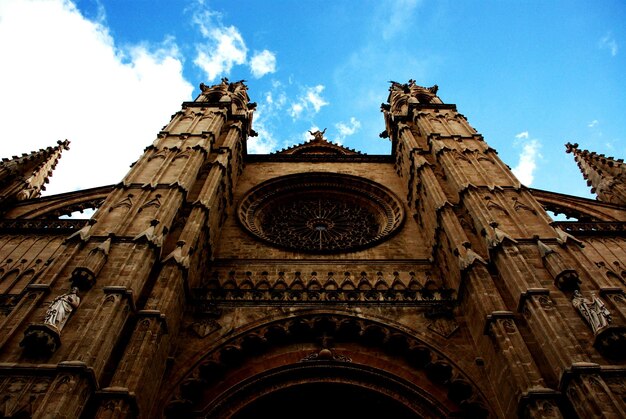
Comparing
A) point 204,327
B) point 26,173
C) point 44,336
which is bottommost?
point 44,336

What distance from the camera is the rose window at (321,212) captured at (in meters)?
14.8

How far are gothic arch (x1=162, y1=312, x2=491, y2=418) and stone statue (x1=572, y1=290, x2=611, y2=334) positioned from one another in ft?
7.01

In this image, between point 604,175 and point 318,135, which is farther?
point 318,135

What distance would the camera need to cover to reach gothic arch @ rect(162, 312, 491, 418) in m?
8.64

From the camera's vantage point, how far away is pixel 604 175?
707 inches

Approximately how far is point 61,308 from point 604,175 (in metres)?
17.7

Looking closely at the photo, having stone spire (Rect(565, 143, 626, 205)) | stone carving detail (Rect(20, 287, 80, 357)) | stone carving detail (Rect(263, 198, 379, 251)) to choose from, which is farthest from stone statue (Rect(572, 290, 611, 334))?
stone spire (Rect(565, 143, 626, 205))

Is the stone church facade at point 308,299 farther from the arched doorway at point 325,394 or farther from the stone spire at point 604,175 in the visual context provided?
the stone spire at point 604,175

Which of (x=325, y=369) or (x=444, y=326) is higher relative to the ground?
(x=444, y=326)

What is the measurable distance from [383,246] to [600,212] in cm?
720

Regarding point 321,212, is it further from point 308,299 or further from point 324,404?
point 324,404

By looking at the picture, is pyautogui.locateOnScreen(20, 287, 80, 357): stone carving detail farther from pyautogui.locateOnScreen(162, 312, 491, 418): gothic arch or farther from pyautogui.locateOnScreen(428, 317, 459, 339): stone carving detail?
pyautogui.locateOnScreen(428, 317, 459, 339): stone carving detail

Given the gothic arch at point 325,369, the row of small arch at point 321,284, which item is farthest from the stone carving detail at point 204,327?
the row of small arch at point 321,284

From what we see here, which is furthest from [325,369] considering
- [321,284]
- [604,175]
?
[604,175]
